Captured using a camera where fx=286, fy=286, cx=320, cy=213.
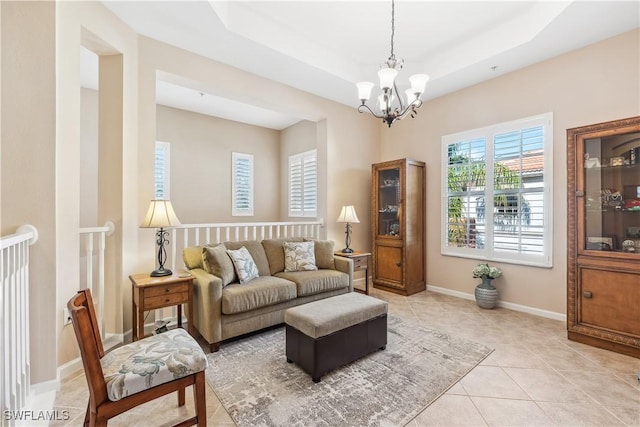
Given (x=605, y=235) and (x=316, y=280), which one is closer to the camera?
(x=605, y=235)

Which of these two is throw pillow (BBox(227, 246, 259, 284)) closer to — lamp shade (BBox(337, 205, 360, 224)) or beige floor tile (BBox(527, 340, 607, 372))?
lamp shade (BBox(337, 205, 360, 224))

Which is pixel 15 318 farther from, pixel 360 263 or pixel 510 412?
pixel 360 263

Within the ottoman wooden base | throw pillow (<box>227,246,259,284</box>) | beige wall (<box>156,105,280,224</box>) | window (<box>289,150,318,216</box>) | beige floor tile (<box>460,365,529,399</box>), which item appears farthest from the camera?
window (<box>289,150,318,216</box>)

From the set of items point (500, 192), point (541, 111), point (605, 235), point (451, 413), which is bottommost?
point (451, 413)

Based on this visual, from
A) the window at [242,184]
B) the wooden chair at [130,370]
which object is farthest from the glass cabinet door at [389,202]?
the wooden chair at [130,370]

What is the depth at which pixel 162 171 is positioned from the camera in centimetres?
505

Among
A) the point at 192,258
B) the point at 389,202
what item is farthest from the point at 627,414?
the point at 192,258

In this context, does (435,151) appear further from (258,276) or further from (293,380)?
(293,380)

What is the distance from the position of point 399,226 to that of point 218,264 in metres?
2.80

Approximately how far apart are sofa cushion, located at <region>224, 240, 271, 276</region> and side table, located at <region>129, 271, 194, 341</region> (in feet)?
2.24

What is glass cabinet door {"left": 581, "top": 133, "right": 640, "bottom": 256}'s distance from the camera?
2.62m

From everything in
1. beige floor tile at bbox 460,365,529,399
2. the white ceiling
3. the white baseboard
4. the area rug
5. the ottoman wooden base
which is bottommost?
beige floor tile at bbox 460,365,529,399

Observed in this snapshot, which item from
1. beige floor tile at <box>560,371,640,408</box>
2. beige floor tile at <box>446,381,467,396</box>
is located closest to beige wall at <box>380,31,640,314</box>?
beige floor tile at <box>560,371,640,408</box>

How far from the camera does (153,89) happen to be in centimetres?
309
